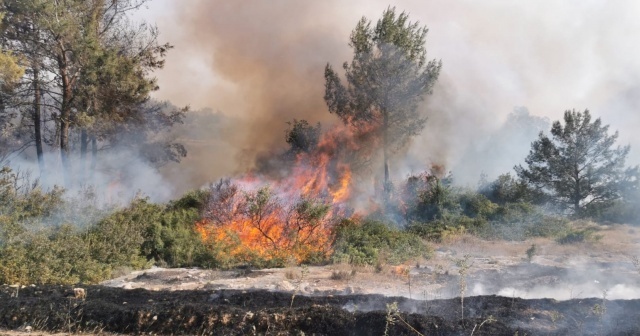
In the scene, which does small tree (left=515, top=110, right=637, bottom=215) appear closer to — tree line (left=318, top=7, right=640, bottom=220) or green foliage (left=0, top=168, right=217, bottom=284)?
tree line (left=318, top=7, right=640, bottom=220)

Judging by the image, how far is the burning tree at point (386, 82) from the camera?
2686cm

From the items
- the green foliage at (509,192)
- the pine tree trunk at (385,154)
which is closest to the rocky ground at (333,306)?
the pine tree trunk at (385,154)

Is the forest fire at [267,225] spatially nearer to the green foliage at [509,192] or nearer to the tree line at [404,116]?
the tree line at [404,116]

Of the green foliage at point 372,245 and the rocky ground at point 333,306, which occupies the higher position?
the green foliage at point 372,245

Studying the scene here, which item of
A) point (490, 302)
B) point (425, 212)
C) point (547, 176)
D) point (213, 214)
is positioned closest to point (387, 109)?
point (425, 212)

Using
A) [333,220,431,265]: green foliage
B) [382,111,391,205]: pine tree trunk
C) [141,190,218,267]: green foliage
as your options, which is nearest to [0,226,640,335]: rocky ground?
[141,190,218,267]: green foliage

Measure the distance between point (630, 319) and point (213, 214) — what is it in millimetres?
12326

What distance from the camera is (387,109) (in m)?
27.2

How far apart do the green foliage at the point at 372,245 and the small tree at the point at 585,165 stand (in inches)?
638

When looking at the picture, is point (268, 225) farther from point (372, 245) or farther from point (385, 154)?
point (385, 154)

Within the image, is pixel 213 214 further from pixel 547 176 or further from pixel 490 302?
pixel 547 176

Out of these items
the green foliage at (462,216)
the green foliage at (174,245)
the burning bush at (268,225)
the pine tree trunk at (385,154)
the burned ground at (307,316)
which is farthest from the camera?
the pine tree trunk at (385,154)

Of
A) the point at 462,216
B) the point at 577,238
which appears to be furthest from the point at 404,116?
the point at 577,238

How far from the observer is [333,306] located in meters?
7.50
